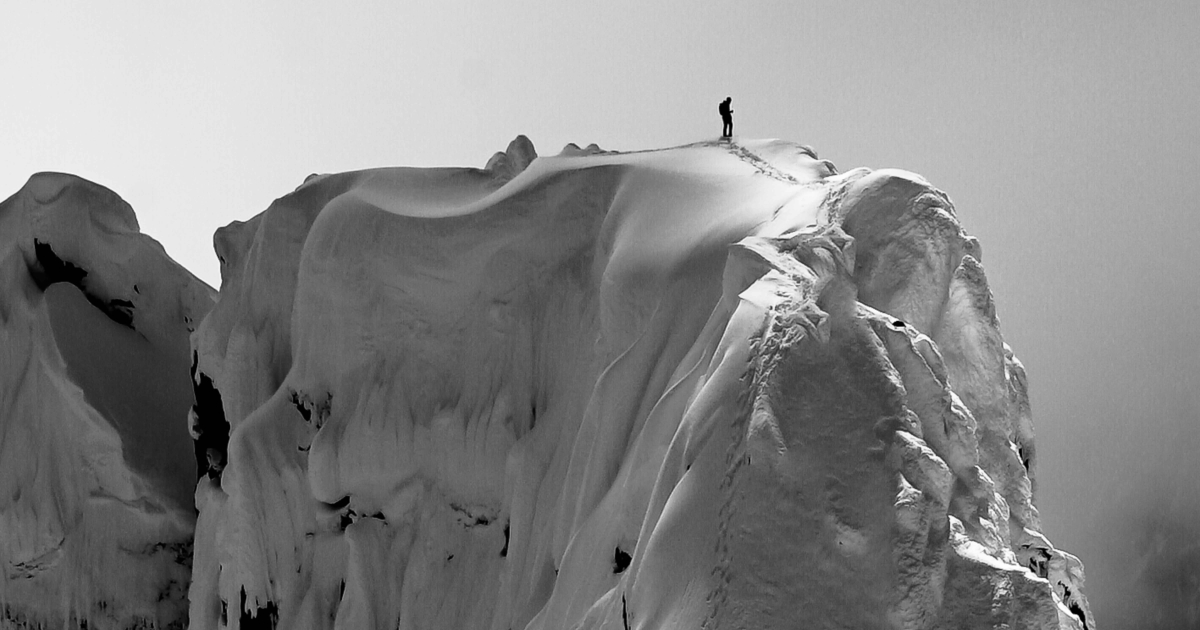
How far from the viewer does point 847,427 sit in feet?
37.8

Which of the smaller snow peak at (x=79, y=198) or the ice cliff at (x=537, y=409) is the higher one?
the smaller snow peak at (x=79, y=198)

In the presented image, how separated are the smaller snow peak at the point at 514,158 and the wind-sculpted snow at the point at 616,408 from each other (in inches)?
1.1

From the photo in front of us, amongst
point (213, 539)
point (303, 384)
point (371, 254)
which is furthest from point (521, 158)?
point (213, 539)

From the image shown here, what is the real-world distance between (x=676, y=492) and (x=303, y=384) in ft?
23.3

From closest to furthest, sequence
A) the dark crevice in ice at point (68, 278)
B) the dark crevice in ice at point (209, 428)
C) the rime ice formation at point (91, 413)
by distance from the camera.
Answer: the dark crevice in ice at point (209, 428) → the rime ice formation at point (91, 413) → the dark crevice in ice at point (68, 278)

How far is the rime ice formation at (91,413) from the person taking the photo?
66.2ft

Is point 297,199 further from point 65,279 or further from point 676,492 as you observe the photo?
point 676,492

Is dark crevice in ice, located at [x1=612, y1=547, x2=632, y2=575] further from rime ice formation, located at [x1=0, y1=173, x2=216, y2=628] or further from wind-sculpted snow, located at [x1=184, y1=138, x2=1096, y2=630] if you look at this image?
rime ice formation, located at [x1=0, y1=173, x2=216, y2=628]

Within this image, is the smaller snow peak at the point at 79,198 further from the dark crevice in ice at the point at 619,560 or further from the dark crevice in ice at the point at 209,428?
the dark crevice in ice at the point at 619,560

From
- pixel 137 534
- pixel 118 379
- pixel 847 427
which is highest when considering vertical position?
pixel 847 427

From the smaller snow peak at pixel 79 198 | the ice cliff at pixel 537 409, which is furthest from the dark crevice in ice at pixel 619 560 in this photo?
the smaller snow peak at pixel 79 198

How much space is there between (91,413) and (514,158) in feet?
20.4

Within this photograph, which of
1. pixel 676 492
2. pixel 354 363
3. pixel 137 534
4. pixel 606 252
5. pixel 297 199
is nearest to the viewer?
pixel 676 492

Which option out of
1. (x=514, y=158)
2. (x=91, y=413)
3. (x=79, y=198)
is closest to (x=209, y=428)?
(x=91, y=413)
